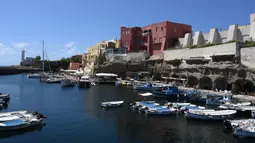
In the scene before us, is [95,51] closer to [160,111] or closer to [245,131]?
[160,111]

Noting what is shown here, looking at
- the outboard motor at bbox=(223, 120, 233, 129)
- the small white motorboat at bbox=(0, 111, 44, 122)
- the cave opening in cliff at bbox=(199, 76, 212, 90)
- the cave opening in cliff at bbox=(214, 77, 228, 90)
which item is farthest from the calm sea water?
the cave opening in cliff at bbox=(199, 76, 212, 90)

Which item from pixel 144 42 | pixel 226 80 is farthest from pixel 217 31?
pixel 144 42

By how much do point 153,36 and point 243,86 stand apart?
35.8 metres

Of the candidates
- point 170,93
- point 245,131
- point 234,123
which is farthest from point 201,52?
point 245,131

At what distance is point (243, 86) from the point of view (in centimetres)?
4684

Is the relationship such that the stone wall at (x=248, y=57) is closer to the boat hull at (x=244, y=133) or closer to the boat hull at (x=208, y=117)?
the boat hull at (x=208, y=117)

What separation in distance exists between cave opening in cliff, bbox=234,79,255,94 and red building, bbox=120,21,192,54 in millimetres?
29027

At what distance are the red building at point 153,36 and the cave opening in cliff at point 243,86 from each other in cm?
2903

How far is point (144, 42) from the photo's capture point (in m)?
79.2

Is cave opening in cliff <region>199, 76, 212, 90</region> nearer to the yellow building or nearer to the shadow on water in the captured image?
the shadow on water

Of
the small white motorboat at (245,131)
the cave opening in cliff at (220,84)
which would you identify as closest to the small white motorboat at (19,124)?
the small white motorboat at (245,131)

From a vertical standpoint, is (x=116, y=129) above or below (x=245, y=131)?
below

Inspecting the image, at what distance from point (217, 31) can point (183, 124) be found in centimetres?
3919

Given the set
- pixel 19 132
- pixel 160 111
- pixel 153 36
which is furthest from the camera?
pixel 153 36
